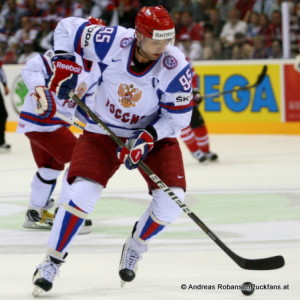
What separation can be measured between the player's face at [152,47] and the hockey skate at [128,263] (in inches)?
34.1

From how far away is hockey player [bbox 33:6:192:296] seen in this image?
421 cm

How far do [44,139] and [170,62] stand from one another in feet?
6.13

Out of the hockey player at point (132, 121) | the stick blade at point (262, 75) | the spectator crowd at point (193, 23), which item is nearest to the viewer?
the hockey player at point (132, 121)

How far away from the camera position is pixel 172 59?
14.3 ft

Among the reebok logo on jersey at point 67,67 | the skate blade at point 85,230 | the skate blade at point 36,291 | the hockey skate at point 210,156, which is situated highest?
the reebok logo on jersey at point 67,67

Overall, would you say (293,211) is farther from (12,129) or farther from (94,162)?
(12,129)

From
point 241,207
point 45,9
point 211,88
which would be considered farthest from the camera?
point 45,9

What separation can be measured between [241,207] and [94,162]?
8.19 feet

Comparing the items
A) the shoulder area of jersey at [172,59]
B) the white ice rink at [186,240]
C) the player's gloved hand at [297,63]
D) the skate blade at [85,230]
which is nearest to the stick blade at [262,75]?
the player's gloved hand at [297,63]

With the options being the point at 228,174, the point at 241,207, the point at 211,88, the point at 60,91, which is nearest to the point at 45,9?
the point at 211,88

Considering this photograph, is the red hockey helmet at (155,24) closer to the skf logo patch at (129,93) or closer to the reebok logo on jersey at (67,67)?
the skf logo patch at (129,93)

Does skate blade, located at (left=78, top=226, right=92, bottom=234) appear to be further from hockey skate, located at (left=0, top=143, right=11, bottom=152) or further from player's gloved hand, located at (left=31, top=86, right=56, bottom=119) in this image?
hockey skate, located at (left=0, top=143, right=11, bottom=152)

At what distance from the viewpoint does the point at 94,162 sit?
14.0ft

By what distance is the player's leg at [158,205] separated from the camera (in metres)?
4.36
